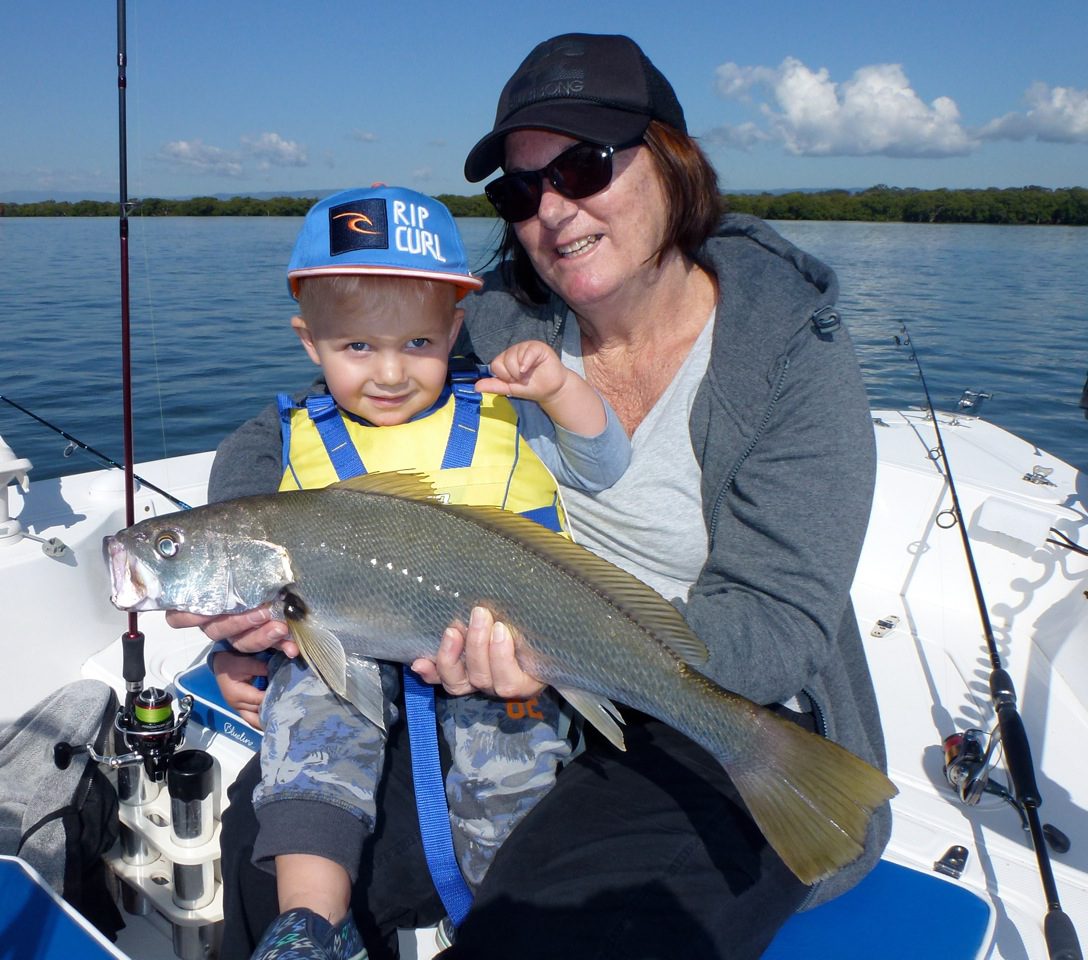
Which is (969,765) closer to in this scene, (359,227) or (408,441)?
(408,441)

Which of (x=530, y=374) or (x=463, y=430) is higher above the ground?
(x=530, y=374)

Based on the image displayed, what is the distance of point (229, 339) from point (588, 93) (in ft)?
41.8

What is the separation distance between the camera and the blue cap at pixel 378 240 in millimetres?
2510

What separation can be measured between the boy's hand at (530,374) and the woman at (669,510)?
1.22ft

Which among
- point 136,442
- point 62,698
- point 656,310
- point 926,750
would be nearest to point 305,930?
point 62,698

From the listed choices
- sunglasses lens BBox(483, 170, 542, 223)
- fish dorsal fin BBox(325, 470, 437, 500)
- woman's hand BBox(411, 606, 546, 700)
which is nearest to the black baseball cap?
sunglasses lens BBox(483, 170, 542, 223)

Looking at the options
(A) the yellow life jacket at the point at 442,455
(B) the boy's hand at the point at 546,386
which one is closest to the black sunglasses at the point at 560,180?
(B) the boy's hand at the point at 546,386

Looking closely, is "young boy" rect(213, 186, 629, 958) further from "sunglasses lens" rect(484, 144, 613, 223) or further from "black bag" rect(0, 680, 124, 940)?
"black bag" rect(0, 680, 124, 940)

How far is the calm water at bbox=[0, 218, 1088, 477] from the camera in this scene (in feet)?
33.4

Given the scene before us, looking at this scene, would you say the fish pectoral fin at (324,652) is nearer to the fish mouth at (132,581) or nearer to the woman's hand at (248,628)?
the woman's hand at (248,628)

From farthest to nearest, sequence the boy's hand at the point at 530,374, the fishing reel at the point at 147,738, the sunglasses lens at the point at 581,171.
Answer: the fishing reel at the point at 147,738
the sunglasses lens at the point at 581,171
the boy's hand at the point at 530,374

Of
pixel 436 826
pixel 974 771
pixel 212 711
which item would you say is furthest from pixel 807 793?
pixel 212 711

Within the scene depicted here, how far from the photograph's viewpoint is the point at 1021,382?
1416 centimetres

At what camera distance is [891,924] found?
87.0 inches
